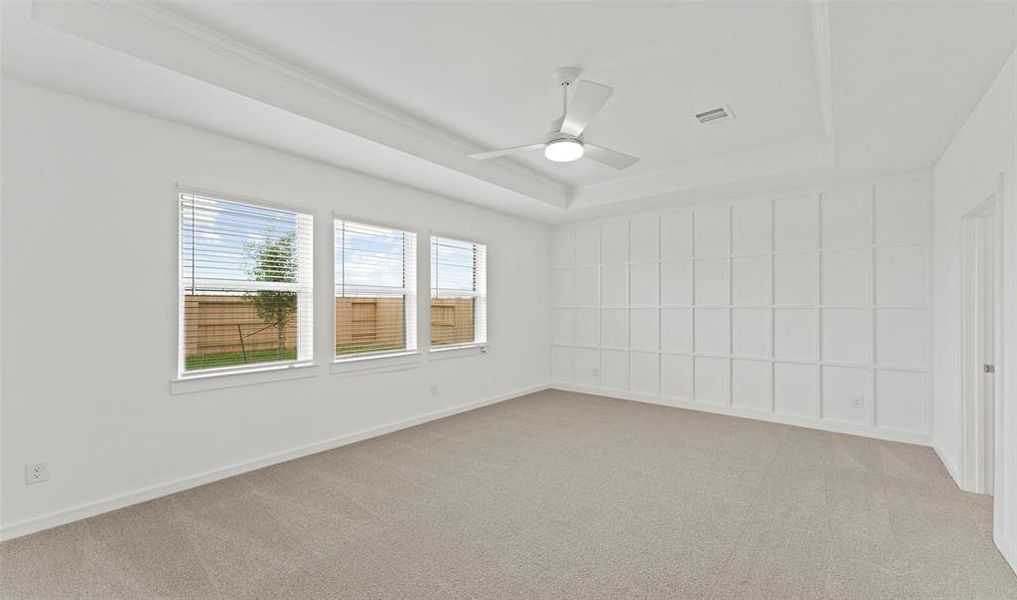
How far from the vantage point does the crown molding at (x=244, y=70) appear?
2.21 m

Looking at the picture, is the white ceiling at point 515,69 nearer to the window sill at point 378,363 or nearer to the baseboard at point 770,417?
the window sill at point 378,363

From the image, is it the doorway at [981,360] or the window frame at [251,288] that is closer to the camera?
the doorway at [981,360]

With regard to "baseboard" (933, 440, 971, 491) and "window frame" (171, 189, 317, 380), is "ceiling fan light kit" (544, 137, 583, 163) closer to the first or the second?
"window frame" (171, 189, 317, 380)

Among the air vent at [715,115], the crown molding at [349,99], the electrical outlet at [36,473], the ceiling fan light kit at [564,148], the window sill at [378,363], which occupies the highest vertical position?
the air vent at [715,115]

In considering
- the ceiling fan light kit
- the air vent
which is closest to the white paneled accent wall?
the air vent

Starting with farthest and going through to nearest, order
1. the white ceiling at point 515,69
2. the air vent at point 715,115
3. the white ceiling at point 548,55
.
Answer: the air vent at point 715,115 < the white ceiling at point 548,55 < the white ceiling at point 515,69

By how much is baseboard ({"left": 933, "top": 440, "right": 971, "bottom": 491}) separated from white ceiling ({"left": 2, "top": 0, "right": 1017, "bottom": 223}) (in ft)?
8.02

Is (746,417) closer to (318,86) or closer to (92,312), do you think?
(318,86)

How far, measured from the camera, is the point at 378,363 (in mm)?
4555

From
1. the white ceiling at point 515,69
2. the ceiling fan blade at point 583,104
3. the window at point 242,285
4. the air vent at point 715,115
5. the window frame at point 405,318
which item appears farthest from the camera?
the window frame at point 405,318

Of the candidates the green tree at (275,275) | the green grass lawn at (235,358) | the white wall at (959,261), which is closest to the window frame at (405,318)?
the green grass lawn at (235,358)

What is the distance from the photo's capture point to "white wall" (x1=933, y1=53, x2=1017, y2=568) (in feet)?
7.48

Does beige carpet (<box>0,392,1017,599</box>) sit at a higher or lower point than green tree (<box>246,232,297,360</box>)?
lower

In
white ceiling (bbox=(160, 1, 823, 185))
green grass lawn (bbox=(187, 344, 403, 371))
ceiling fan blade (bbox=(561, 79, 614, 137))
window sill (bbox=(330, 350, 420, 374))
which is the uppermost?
white ceiling (bbox=(160, 1, 823, 185))
